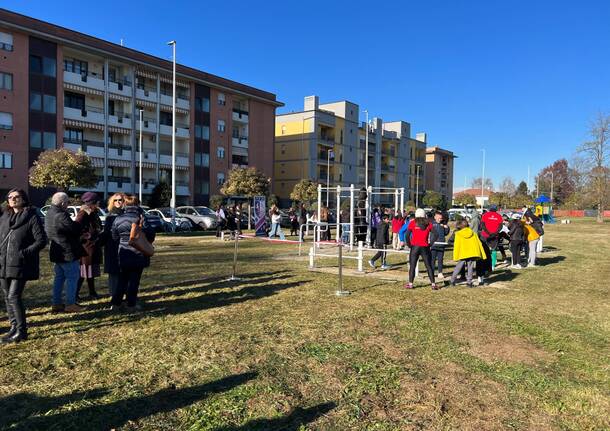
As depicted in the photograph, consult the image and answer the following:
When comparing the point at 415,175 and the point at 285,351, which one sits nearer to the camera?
the point at 285,351

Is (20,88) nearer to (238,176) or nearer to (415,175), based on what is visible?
(238,176)

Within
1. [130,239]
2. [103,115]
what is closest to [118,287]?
[130,239]

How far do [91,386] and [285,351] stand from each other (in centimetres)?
206

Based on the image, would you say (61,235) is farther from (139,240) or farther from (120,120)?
(120,120)

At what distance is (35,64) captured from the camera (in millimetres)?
35500

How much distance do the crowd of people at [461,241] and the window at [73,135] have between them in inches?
1219

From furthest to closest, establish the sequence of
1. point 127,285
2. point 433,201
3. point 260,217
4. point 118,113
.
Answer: point 433,201 < point 118,113 < point 260,217 < point 127,285

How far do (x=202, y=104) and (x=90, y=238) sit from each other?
44.2 meters

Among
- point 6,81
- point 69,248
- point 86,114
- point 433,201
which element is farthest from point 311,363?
point 433,201

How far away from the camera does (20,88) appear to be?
112ft

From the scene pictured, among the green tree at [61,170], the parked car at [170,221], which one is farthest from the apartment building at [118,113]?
the parked car at [170,221]

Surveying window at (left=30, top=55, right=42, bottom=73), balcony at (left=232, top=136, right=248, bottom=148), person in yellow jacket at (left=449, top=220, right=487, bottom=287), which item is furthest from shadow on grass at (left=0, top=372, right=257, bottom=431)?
balcony at (left=232, top=136, right=248, bottom=148)

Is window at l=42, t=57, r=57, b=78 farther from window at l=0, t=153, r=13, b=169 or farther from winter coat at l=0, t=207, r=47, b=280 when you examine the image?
winter coat at l=0, t=207, r=47, b=280

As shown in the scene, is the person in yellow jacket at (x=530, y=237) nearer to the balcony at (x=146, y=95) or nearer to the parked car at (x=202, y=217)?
the parked car at (x=202, y=217)
